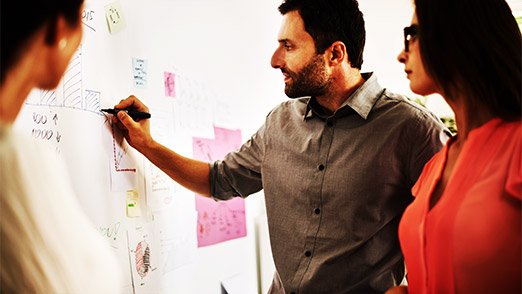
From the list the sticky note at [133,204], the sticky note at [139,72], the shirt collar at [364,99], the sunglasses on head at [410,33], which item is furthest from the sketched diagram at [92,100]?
the sunglasses on head at [410,33]

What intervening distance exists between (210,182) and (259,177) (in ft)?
0.61

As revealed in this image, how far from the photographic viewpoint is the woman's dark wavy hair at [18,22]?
509 millimetres

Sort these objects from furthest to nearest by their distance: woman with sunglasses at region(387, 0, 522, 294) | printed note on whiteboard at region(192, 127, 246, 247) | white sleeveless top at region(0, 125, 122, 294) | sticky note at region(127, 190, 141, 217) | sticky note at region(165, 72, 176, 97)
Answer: printed note on whiteboard at region(192, 127, 246, 247), sticky note at region(165, 72, 176, 97), sticky note at region(127, 190, 141, 217), woman with sunglasses at region(387, 0, 522, 294), white sleeveless top at region(0, 125, 122, 294)

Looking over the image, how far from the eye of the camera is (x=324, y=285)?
4.23 feet

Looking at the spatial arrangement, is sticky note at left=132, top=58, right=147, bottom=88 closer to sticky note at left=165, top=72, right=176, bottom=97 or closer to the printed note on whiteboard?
sticky note at left=165, top=72, right=176, bottom=97

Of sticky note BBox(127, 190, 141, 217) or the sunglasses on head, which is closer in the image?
the sunglasses on head

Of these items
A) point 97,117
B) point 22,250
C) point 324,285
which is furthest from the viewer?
point 324,285

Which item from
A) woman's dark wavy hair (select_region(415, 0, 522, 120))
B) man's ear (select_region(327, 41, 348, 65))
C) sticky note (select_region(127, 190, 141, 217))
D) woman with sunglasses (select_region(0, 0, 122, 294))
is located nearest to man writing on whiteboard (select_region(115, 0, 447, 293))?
man's ear (select_region(327, 41, 348, 65))

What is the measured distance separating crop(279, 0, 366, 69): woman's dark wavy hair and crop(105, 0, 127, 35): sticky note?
1.91ft

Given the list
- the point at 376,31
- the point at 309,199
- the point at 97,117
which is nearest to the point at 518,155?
the point at 309,199

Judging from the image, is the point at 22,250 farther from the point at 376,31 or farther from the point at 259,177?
the point at 376,31

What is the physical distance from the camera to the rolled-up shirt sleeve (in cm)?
151

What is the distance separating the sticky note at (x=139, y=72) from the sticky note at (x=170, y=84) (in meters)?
0.10

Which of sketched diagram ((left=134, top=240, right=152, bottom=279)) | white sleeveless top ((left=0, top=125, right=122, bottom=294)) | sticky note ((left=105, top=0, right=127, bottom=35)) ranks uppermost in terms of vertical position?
sticky note ((left=105, top=0, right=127, bottom=35))
